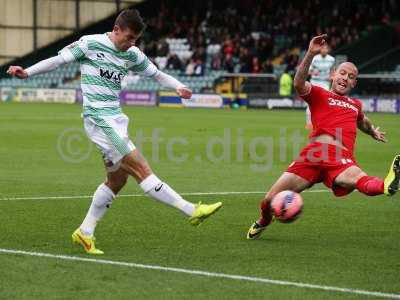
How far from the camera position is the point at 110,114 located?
8.99 m

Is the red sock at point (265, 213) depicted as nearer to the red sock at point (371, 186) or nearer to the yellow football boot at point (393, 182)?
the red sock at point (371, 186)

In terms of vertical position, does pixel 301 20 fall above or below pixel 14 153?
above

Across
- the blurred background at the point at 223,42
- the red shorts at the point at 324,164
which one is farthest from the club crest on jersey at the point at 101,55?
the blurred background at the point at 223,42

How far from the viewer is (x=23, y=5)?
56.1m

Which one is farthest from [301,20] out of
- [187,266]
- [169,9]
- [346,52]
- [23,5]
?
[187,266]

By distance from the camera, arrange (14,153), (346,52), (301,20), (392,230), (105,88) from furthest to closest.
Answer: (301,20) < (346,52) < (14,153) < (392,230) < (105,88)

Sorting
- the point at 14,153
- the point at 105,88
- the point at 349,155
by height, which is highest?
the point at 105,88

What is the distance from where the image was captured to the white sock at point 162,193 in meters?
8.84

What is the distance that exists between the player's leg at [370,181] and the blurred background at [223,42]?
99.1 feet

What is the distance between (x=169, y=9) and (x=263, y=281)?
49899mm

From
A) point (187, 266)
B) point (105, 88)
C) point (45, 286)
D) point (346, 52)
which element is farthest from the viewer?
point (346, 52)

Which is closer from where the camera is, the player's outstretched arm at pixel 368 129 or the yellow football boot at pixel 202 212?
the yellow football boot at pixel 202 212

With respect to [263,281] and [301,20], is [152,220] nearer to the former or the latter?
[263,281]

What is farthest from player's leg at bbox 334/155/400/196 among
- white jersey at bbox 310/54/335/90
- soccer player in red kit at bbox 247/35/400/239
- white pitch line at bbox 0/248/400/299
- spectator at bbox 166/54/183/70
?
spectator at bbox 166/54/183/70
